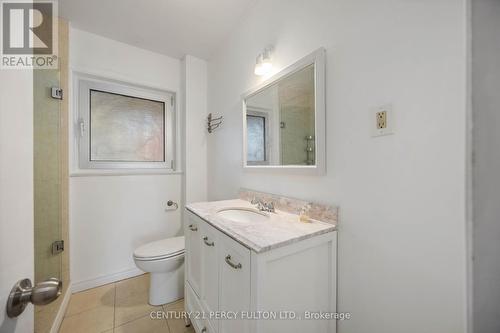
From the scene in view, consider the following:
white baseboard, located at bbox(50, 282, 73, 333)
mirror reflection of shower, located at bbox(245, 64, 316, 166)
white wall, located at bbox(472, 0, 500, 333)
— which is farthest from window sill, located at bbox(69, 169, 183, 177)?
white wall, located at bbox(472, 0, 500, 333)

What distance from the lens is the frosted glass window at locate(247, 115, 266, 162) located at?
5.08ft

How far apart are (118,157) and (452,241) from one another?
8.21 ft

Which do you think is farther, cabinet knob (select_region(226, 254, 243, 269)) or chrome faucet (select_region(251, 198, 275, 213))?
chrome faucet (select_region(251, 198, 275, 213))

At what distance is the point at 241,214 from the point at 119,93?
1821 millimetres

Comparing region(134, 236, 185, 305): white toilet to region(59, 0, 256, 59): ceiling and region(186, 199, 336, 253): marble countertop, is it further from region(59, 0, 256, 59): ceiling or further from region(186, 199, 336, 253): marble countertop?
region(59, 0, 256, 59): ceiling

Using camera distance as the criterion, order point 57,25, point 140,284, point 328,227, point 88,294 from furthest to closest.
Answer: point 140,284, point 88,294, point 57,25, point 328,227

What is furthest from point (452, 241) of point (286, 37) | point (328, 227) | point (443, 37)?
point (286, 37)

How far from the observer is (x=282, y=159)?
1.35m

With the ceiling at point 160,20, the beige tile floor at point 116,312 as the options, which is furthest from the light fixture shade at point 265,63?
the beige tile floor at point 116,312

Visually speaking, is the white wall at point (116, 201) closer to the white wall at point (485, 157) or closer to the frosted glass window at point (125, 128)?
the frosted glass window at point (125, 128)

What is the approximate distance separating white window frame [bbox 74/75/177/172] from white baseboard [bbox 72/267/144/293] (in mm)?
1069

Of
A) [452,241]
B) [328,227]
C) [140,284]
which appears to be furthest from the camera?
[140,284]

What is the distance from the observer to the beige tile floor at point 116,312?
4.58 feet

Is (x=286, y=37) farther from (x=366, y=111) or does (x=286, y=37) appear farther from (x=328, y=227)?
(x=328, y=227)
